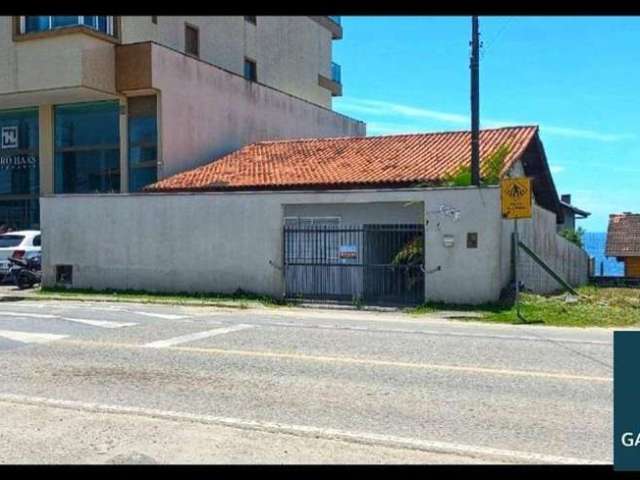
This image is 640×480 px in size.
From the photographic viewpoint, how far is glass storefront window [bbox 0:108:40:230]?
25495mm

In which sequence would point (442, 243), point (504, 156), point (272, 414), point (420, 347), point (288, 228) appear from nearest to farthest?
point (272, 414) → point (420, 347) → point (442, 243) → point (288, 228) → point (504, 156)

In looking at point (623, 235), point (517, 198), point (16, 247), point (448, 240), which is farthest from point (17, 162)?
point (623, 235)

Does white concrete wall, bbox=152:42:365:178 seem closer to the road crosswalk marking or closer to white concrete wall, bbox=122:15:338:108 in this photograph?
white concrete wall, bbox=122:15:338:108

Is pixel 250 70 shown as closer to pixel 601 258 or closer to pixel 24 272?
pixel 24 272

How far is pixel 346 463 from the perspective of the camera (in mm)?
4730

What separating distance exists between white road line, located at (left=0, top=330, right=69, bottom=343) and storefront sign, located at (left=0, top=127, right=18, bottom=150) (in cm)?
1657

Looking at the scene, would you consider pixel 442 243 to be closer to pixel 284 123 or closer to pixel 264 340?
pixel 264 340

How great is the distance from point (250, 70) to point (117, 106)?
875 cm

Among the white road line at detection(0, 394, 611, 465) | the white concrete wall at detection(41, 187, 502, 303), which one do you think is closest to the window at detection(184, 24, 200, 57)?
the white concrete wall at detection(41, 187, 502, 303)

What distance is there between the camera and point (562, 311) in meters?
14.6

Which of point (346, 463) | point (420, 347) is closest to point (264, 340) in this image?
point (420, 347)
